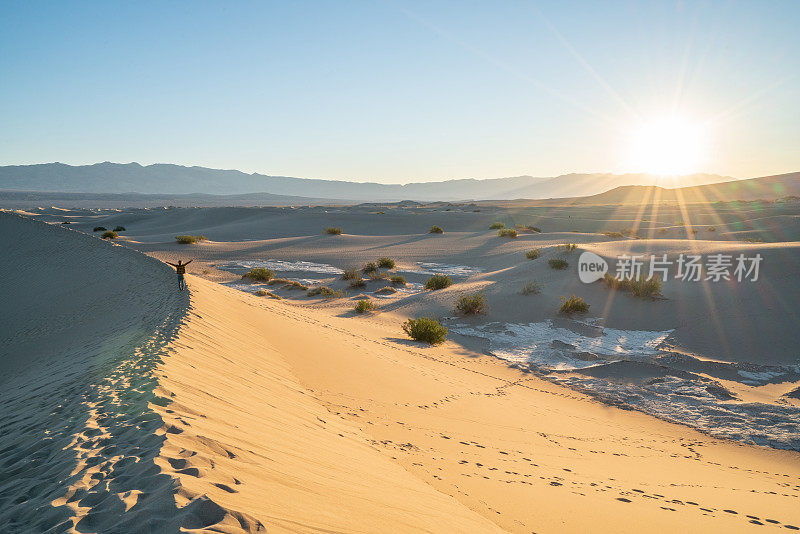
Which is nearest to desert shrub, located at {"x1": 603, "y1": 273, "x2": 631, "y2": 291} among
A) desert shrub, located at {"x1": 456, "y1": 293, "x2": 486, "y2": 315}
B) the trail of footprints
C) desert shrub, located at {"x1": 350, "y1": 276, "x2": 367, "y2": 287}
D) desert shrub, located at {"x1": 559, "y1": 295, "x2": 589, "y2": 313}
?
desert shrub, located at {"x1": 559, "y1": 295, "x2": 589, "y2": 313}

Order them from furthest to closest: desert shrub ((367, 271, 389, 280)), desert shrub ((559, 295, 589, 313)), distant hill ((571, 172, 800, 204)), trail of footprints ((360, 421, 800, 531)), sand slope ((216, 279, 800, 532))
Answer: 1. distant hill ((571, 172, 800, 204))
2. desert shrub ((367, 271, 389, 280))
3. desert shrub ((559, 295, 589, 313))
4. trail of footprints ((360, 421, 800, 531))
5. sand slope ((216, 279, 800, 532))

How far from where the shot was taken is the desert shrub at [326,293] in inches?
609

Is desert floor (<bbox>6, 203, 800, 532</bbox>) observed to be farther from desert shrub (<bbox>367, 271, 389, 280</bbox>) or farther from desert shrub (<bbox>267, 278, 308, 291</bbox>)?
desert shrub (<bbox>367, 271, 389, 280</bbox>)

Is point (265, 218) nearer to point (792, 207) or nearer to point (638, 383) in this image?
point (638, 383)

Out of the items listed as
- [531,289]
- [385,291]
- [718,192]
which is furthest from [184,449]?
[718,192]

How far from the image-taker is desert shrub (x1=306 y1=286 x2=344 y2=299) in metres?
15.5

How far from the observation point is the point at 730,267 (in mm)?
12906

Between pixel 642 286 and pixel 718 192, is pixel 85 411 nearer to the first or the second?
pixel 642 286

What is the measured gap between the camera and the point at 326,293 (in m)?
15.6

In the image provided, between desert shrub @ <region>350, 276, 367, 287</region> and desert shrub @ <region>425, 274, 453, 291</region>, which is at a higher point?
desert shrub @ <region>425, 274, 453, 291</region>

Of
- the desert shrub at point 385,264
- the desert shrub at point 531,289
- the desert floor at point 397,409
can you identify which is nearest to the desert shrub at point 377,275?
the desert shrub at point 385,264

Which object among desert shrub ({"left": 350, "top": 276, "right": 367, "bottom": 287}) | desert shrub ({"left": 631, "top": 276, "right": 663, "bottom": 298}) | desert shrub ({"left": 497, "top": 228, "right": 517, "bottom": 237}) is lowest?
desert shrub ({"left": 350, "top": 276, "right": 367, "bottom": 287})

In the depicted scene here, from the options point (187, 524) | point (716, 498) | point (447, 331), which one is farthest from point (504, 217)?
point (187, 524)

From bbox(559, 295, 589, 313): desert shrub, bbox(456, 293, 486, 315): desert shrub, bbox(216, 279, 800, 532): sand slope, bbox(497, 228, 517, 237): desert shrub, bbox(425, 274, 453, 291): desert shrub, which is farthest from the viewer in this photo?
bbox(497, 228, 517, 237): desert shrub
